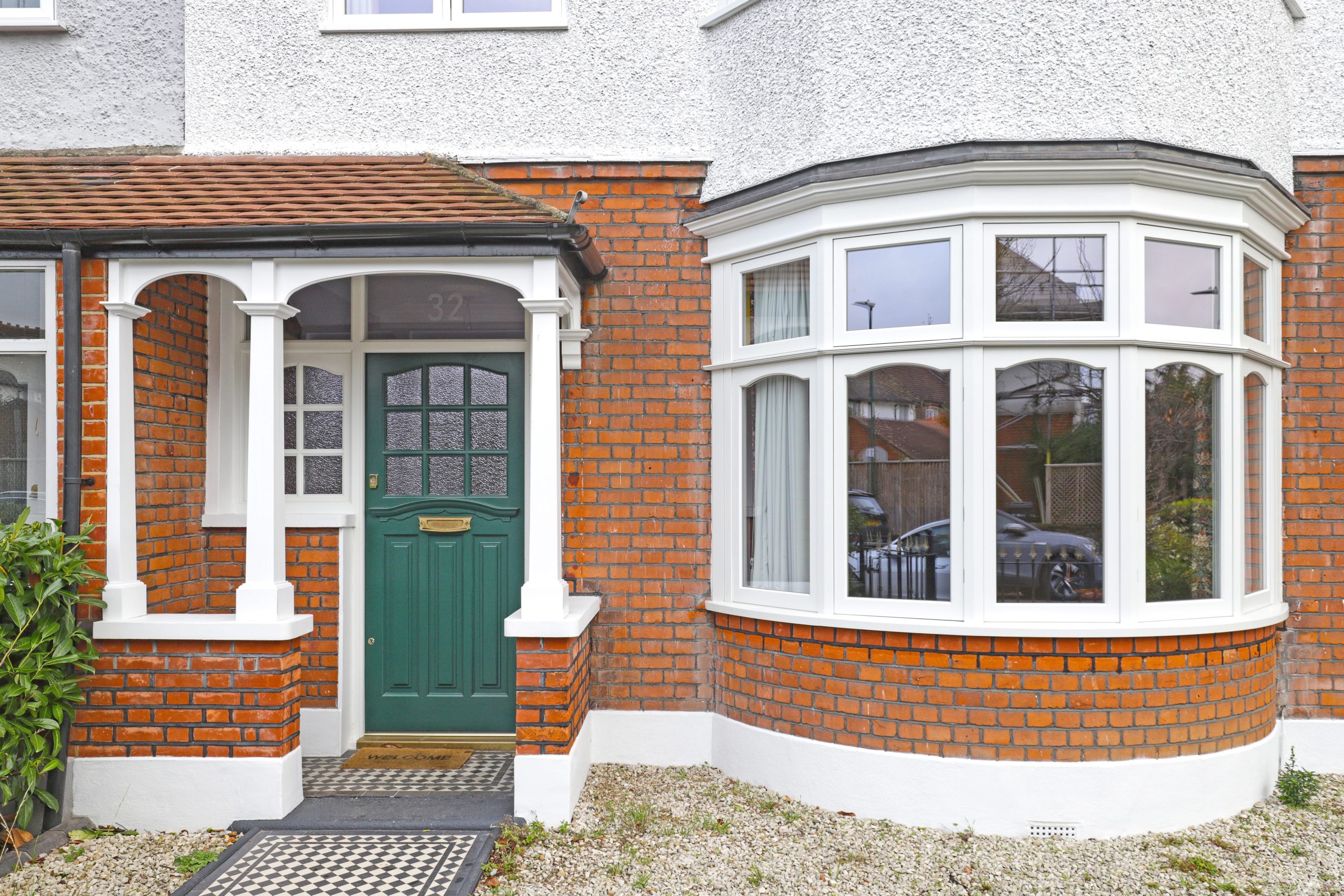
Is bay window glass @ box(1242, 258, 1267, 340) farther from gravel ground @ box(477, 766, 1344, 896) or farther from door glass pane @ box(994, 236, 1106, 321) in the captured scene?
gravel ground @ box(477, 766, 1344, 896)

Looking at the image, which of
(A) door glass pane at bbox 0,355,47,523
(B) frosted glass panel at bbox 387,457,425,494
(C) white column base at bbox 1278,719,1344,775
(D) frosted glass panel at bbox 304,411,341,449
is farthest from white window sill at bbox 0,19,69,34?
(C) white column base at bbox 1278,719,1344,775

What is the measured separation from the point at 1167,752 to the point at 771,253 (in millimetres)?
3340

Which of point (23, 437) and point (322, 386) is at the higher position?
point (322, 386)

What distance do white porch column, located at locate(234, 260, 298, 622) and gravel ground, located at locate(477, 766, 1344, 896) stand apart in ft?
5.97

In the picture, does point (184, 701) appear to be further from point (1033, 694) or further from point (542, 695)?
point (1033, 694)

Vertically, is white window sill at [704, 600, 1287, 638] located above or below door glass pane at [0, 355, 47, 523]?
below

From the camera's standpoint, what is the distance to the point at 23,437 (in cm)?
466

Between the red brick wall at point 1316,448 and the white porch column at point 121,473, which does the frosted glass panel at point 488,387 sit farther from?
the red brick wall at point 1316,448

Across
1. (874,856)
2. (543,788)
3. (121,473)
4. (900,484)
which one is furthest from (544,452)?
(874,856)

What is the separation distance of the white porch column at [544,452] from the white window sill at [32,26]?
3752 millimetres

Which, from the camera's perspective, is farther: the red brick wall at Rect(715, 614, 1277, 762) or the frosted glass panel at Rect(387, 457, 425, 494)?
the frosted glass panel at Rect(387, 457, 425, 494)

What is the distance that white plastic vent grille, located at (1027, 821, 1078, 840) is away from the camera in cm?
426

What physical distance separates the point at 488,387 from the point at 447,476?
2.05 ft

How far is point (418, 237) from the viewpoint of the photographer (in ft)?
14.2
